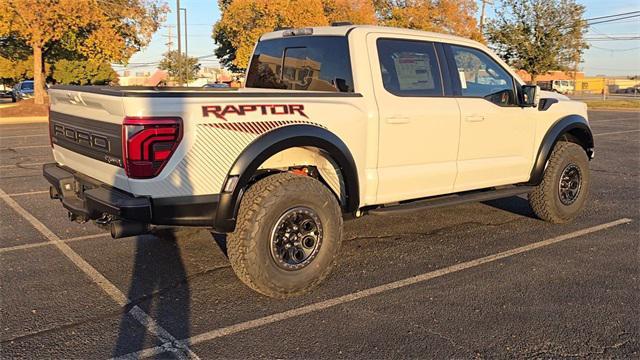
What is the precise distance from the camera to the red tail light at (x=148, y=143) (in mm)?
3467

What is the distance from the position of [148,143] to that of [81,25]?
22.0 metres

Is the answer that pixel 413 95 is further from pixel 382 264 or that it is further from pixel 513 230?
pixel 513 230

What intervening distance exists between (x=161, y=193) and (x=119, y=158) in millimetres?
362

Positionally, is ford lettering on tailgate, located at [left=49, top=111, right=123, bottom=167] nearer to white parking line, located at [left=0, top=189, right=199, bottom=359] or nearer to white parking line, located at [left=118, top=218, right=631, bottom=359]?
white parking line, located at [left=0, top=189, right=199, bottom=359]

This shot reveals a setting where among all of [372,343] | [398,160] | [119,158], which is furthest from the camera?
[398,160]

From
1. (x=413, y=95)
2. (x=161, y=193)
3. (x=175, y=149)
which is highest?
(x=413, y=95)

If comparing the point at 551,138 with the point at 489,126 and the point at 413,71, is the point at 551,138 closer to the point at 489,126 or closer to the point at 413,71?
the point at 489,126

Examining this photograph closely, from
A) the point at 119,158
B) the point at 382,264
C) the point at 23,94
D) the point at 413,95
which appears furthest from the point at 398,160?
the point at 23,94

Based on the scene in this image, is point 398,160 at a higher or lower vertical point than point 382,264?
higher

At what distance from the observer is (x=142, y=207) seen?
3.54m

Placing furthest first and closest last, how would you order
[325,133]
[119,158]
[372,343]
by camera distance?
[325,133], [119,158], [372,343]

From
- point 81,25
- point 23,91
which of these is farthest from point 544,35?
point 23,91

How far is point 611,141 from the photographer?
15.0 meters

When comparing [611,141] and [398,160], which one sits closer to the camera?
[398,160]
